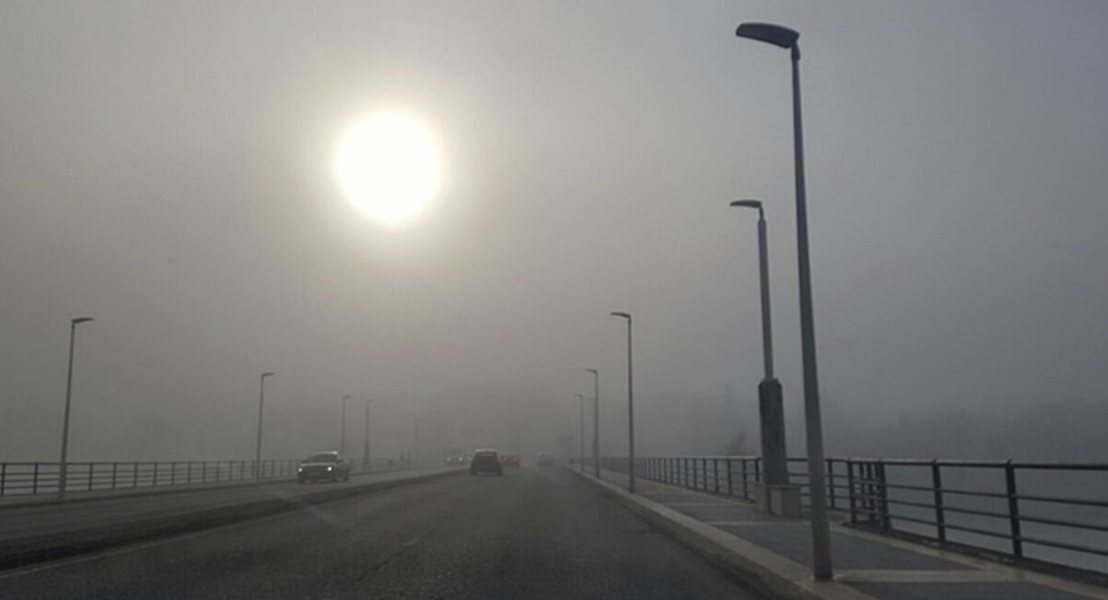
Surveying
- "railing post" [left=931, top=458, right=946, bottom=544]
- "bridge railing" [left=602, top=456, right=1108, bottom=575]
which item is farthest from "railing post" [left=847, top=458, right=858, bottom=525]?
"railing post" [left=931, top=458, right=946, bottom=544]

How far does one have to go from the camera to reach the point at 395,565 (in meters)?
16.3

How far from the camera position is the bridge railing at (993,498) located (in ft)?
47.0

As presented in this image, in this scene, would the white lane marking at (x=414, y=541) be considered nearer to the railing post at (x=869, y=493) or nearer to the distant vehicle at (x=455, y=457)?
the railing post at (x=869, y=493)

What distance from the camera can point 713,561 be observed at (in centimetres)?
1719

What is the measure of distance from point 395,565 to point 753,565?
514cm

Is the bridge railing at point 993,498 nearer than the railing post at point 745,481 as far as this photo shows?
Yes

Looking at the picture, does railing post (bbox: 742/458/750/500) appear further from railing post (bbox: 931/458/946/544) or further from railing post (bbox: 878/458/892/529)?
railing post (bbox: 931/458/946/544)

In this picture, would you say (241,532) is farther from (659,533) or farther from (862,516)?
(862,516)

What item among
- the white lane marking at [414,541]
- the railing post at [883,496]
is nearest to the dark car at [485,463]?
the white lane marking at [414,541]

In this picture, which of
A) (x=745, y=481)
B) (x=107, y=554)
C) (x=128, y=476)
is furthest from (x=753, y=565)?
(x=128, y=476)

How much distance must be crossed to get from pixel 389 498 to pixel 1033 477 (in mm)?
23276

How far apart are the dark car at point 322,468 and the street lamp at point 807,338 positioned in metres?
51.2

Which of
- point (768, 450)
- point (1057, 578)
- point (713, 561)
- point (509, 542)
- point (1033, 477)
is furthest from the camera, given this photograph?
point (768, 450)

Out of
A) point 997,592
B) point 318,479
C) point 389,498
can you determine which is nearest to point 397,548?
point 997,592
